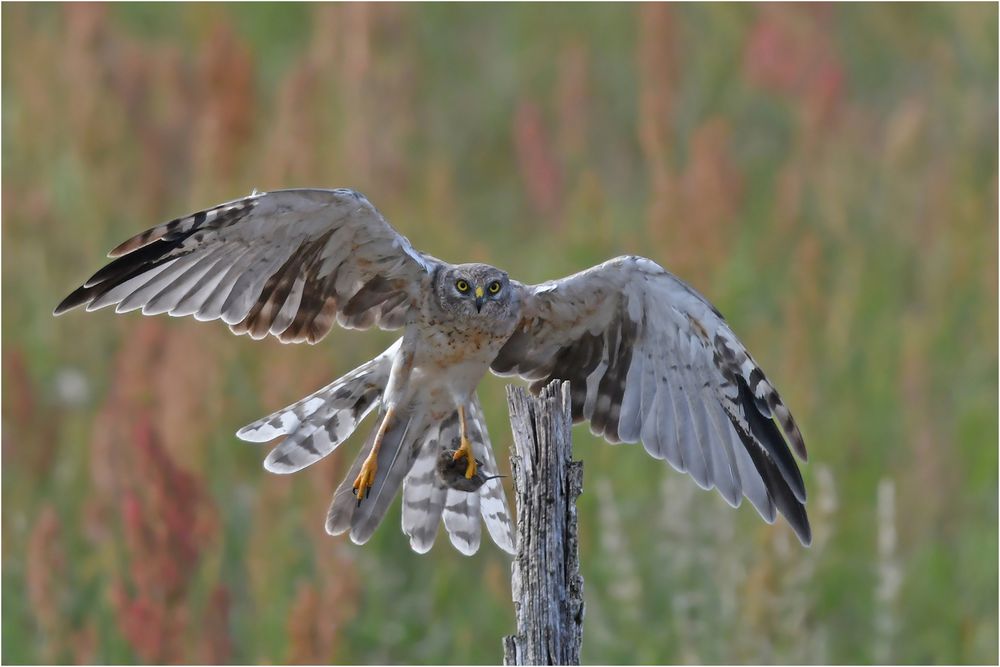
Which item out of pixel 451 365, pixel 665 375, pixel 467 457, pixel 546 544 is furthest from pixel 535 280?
pixel 546 544

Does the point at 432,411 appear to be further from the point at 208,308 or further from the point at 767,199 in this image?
the point at 767,199

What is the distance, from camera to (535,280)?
9.75 meters

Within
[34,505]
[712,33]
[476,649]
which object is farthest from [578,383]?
[712,33]

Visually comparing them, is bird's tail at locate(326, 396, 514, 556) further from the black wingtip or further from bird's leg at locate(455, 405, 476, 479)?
the black wingtip

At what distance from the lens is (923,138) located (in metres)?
12.1

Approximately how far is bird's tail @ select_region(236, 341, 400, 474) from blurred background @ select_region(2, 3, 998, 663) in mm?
1574

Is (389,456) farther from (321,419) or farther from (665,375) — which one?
(665,375)

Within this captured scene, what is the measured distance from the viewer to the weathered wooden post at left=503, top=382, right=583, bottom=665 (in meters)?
4.66

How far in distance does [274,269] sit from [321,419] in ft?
2.51

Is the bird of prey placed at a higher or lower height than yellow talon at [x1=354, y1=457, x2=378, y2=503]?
higher

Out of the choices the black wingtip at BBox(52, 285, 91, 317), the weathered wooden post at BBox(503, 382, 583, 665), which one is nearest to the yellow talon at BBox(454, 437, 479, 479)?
the weathered wooden post at BBox(503, 382, 583, 665)

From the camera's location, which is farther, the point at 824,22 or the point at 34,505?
→ the point at 824,22

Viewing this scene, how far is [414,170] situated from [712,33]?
3.15 metres

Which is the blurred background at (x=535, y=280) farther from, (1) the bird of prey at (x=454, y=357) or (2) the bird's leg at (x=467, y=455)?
(2) the bird's leg at (x=467, y=455)
